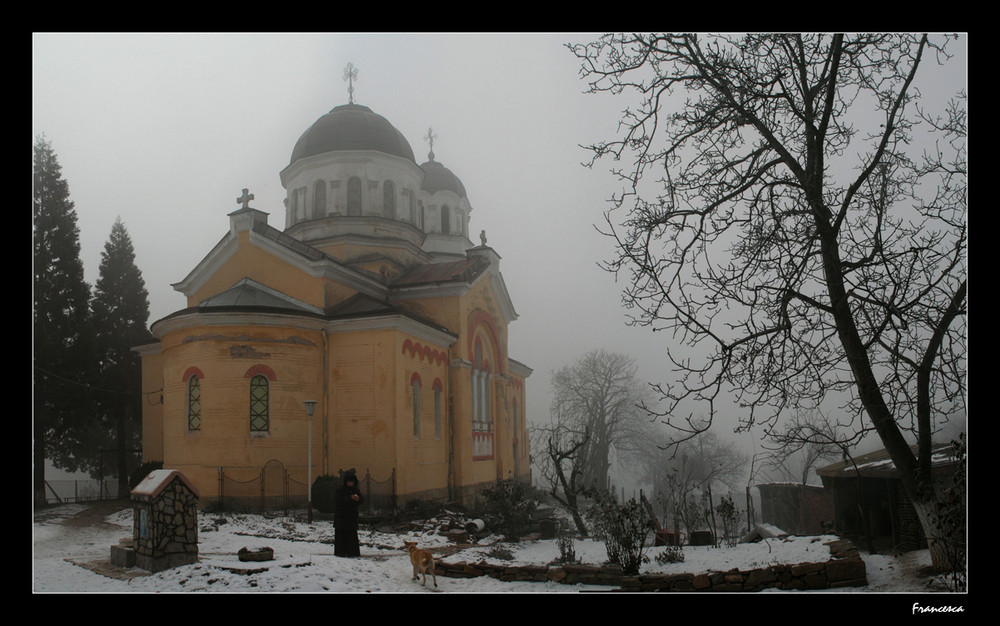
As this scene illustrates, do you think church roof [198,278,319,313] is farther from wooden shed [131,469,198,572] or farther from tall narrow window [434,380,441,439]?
wooden shed [131,469,198,572]

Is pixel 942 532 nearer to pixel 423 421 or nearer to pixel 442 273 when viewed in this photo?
pixel 423 421

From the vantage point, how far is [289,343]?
17312 millimetres

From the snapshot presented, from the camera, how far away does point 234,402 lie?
16.4 metres

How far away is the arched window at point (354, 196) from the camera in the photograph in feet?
77.9

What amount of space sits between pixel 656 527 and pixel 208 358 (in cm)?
1083

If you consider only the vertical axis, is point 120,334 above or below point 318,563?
above

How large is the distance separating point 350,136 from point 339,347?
364 inches

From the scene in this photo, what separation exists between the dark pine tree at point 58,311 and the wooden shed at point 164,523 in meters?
12.0

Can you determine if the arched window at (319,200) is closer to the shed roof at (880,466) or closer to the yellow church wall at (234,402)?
the yellow church wall at (234,402)

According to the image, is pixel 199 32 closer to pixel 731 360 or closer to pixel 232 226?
pixel 731 360

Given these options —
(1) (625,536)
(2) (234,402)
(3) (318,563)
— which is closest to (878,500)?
(1) (625,536)

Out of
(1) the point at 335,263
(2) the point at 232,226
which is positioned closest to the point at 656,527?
(1) the point at 335,263

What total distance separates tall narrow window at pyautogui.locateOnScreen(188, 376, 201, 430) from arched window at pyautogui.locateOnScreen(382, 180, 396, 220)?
9428 mm

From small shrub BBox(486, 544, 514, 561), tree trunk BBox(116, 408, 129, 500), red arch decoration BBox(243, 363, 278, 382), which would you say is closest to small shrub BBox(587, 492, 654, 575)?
small shrub BBox(486, 544, 514, 561)
